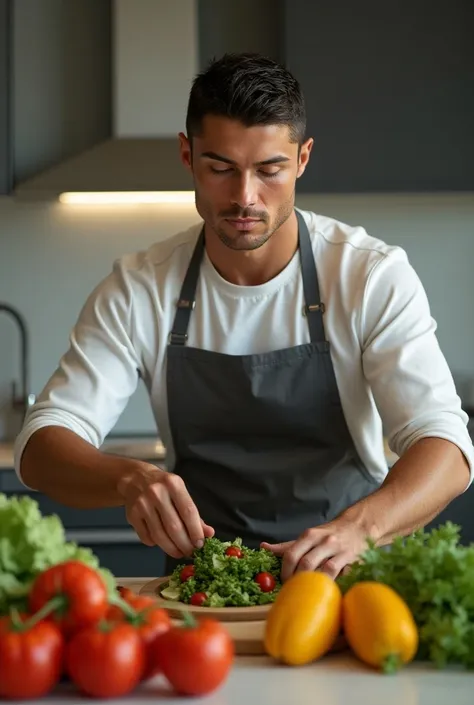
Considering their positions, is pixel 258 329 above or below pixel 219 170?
below

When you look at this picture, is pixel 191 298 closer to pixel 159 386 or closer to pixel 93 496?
pixel 159 386

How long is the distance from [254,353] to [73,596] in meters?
1.07

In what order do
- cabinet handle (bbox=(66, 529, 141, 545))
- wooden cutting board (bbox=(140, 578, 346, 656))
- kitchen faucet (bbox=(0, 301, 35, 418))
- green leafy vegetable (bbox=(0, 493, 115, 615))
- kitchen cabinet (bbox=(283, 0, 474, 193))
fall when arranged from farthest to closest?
kitchen faucet (bbox=(0, 301, 35, 418)), kitchen cabinet (bbox=(283, 0, 474, 193)), cabinet handle (bbox=(66, 529, 141, 545)), wooden cutting board (bbox=(140, 578, 346, 656)), green leafy vegetable (bbox=(0, 493, 115, 615))

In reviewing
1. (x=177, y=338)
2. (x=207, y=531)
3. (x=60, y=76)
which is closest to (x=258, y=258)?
(x=177, y=338)

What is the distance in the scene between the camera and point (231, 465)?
219 centimetres

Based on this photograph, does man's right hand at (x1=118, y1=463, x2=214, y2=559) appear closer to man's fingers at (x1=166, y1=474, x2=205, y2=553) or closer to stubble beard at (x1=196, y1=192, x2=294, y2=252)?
man's fingers at (x1=166, y1=474, x2=205, y2=553)

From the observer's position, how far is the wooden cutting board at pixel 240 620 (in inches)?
57.1

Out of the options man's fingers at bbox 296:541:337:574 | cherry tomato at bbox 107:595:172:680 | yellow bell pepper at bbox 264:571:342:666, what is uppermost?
cherry tomato at bbox 107:595:172:680

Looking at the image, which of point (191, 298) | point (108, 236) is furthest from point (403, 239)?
point (191, 298)

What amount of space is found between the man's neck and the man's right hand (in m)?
0.59

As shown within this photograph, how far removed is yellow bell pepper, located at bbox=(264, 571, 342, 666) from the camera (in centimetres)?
134

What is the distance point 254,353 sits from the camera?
7.32 feet

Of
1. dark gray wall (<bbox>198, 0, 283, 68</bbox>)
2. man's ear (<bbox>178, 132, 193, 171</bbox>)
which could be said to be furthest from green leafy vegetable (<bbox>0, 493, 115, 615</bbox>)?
dark gray wall (<bbox>198, 0, 283, 68</bbox>)

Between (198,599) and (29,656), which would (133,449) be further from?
(29,656)
